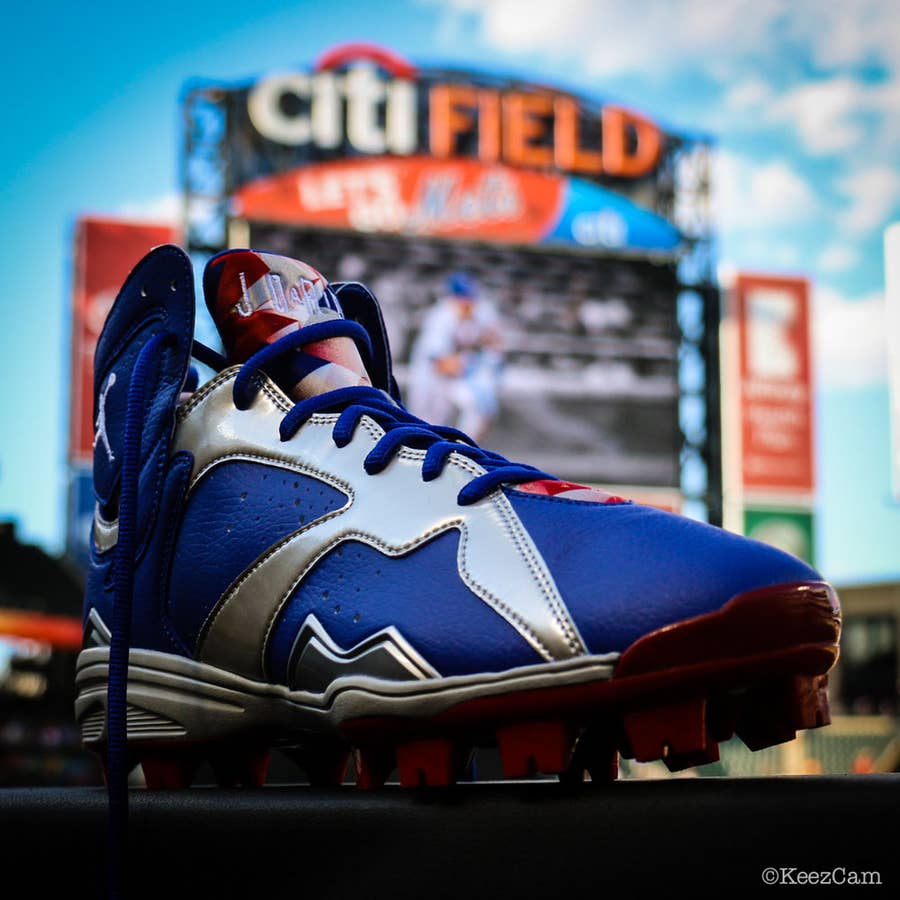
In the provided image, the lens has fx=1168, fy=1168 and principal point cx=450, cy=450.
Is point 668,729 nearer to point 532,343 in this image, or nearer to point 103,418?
point 103,418

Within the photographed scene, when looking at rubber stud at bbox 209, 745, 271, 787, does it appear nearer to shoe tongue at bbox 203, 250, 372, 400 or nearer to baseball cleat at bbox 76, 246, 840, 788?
baseball cleat at bbox 76, 246, 840, 788

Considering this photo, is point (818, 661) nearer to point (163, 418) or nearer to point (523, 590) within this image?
point (523, 590)

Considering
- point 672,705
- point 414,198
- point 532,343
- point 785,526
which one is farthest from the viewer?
point 785,526

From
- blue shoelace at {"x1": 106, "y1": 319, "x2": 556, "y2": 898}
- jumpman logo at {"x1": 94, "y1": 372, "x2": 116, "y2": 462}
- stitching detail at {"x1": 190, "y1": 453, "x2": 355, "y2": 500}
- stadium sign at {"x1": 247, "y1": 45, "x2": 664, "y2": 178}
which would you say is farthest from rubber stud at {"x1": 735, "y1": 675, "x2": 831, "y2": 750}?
stadium sign at {"x1": 247, "y1": 45, "x2": 664, "y2": 178}

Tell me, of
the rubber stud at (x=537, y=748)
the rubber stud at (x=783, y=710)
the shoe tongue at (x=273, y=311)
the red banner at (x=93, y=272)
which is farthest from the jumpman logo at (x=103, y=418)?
the red banner at (x=93, y=272)

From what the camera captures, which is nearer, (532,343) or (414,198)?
(532,343)

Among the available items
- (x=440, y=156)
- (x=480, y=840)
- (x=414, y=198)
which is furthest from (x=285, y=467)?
(x=440, y=156)

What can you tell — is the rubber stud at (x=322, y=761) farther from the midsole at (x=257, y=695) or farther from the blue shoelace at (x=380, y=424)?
the blue shoelace at (x=380, y=424)
